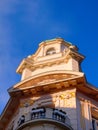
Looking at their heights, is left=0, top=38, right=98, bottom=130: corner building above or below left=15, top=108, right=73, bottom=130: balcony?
above

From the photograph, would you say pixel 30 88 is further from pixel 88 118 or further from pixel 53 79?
pixel 88 118

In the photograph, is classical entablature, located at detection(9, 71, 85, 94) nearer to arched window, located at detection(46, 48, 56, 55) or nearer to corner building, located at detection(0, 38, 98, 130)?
corner building, located at detection(0, 38, 98, 130)

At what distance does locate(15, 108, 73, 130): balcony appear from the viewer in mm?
24016

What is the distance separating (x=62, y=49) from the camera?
130ft

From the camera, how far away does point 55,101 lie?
95.5ft

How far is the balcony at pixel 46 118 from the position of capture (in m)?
24.0

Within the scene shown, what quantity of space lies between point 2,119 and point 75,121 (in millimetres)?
8800

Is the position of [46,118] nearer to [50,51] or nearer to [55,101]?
[55,101]

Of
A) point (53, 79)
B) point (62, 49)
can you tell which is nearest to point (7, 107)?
point (53, 79)

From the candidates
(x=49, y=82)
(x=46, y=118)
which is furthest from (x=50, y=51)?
(x=46, y=118)

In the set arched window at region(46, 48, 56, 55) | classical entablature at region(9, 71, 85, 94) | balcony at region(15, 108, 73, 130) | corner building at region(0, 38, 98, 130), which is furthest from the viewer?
arched window at region(46, 48, 56, 55)

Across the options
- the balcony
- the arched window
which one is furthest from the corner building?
the arched window

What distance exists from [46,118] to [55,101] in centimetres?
511

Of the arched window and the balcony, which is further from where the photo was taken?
the arched window
